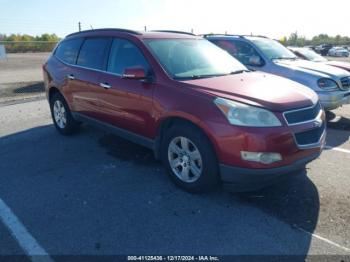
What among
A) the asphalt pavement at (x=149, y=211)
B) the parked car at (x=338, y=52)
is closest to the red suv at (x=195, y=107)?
the asphalt pavement at (x=149, y=211)

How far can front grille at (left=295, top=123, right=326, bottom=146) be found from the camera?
11.7 feet

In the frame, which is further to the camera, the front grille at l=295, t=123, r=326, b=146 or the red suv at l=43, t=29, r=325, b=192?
the front grille at l=295, t=123, r=326, b=146

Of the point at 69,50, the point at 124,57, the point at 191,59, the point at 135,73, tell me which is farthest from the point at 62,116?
the point at 191,59

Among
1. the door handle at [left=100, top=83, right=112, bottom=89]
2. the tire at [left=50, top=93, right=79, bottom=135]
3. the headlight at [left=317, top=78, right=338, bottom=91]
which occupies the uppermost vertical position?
the door handle at [left=100, top=83, right=112, bottom=89]

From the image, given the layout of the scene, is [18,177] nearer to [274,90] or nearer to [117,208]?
[117,208]

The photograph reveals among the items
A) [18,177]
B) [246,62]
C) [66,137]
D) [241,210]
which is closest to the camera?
[241,210]

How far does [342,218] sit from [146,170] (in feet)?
8.05

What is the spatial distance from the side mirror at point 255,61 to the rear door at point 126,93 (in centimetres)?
381

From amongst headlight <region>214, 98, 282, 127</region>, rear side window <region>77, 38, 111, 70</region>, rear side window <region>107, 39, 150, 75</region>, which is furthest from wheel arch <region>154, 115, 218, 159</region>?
rear side window <region>77, 38, 111, 70</region>

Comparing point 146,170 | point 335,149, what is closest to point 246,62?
point 335,149

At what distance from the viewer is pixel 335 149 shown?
5.55 meters

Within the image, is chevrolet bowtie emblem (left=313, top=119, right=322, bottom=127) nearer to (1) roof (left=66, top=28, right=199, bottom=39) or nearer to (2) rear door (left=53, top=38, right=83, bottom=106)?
(1) roof (left=66, top=28, right=199, bottom=39)

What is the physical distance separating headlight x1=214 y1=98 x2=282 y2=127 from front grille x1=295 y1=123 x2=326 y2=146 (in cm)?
30

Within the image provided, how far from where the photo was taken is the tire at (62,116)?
616 centimetres
